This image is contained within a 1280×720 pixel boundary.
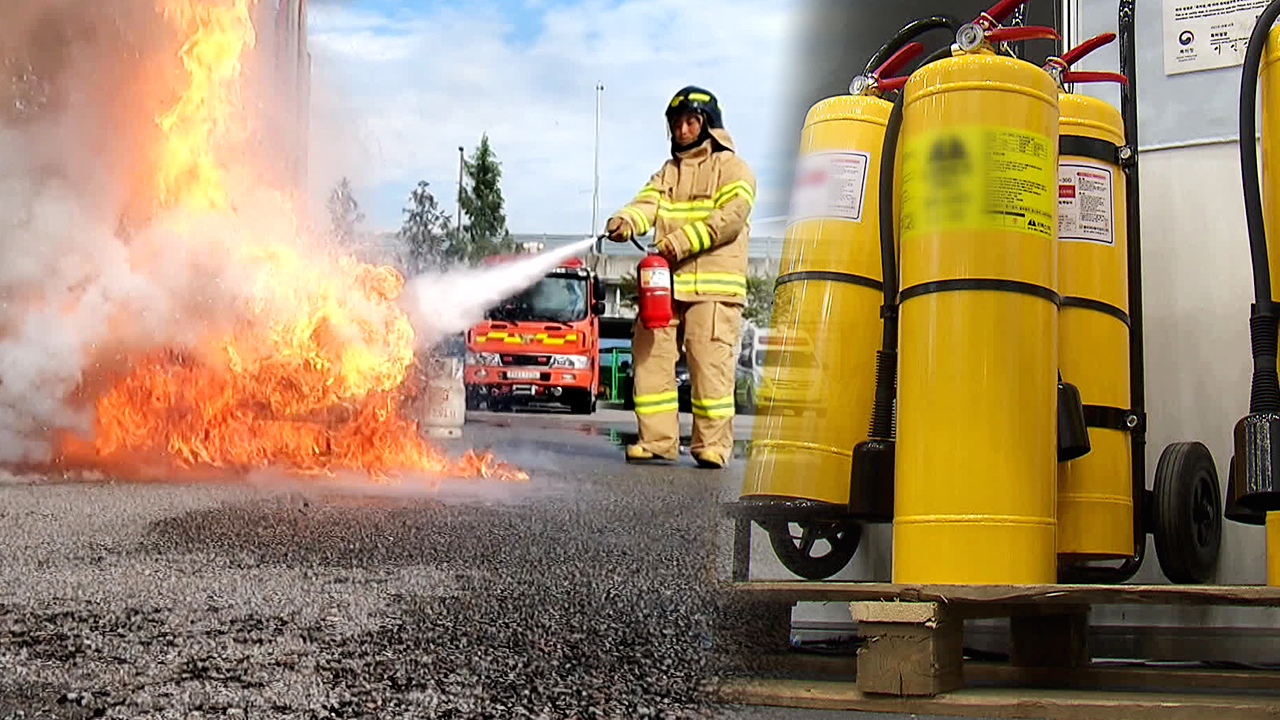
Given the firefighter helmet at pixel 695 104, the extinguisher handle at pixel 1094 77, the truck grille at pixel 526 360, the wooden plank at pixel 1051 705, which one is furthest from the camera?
the truck grille at pixel 526 360

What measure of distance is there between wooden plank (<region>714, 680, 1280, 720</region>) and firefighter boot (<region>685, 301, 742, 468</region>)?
2131mm

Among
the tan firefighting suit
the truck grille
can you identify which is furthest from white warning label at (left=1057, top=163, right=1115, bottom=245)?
the truck grille

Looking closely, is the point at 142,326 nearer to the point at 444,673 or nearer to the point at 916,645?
the point at 444,673

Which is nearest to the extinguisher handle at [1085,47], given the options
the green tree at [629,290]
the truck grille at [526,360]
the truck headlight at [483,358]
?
the green tree at [629,290]

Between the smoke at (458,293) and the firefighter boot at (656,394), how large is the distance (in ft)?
2.00

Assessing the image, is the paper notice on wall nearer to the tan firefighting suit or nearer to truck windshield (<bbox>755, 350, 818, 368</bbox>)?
truck windshield (<bbox>755, 350, 818, 368</bbox>)

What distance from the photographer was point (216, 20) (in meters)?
4.74

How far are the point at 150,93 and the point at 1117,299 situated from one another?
4.42m

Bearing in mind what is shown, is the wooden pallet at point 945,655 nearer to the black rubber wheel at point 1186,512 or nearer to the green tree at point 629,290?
the black rubber wheel at point 1186,512

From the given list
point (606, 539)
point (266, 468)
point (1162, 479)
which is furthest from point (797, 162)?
point (266, 468)

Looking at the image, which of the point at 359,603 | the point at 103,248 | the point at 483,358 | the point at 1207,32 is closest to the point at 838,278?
the point at 1207,32

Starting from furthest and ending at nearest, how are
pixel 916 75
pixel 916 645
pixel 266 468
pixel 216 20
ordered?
pixel 216 20 → pixel 266 468 → pixel 916 75 → pixel 916 645

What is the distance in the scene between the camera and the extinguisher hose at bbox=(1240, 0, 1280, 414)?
1.65 meters

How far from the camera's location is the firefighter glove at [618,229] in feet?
11.3
